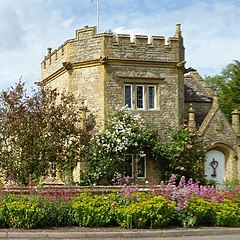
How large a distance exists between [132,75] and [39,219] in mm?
13105

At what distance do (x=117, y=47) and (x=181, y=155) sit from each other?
20.1ft

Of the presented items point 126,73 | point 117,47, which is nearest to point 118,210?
point 126,73

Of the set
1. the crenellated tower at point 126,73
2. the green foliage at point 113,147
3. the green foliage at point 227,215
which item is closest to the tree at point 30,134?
the green foliage at point 113,147

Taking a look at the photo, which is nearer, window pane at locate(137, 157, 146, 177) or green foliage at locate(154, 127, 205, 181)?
green foliage at locate(154, 127, 205, 181)

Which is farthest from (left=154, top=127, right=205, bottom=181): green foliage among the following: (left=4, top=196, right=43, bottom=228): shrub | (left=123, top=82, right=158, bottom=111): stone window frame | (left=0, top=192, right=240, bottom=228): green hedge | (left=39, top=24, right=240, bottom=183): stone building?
(left=4, top=196, right=43, bottom=228): shrub

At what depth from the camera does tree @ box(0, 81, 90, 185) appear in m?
20.8

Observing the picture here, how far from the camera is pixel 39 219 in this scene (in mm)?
14211

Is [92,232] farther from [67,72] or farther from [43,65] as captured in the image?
[43,65]

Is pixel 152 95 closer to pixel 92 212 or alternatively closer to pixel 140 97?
pixel 140 97

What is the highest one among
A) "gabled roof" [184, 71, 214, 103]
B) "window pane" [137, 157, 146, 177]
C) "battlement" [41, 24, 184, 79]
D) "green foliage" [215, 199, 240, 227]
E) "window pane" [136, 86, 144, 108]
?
"battlement" [41, 24, 184, 79]

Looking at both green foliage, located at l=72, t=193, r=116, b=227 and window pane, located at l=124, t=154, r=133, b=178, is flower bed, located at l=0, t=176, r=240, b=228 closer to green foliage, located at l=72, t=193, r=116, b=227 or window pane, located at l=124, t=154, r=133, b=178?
green foliage, located at l=72, t=193, r=116, b=227

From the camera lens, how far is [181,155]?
1004 inches

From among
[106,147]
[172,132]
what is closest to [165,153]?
[172,132]

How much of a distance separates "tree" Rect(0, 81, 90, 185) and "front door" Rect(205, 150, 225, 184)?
334 inches
